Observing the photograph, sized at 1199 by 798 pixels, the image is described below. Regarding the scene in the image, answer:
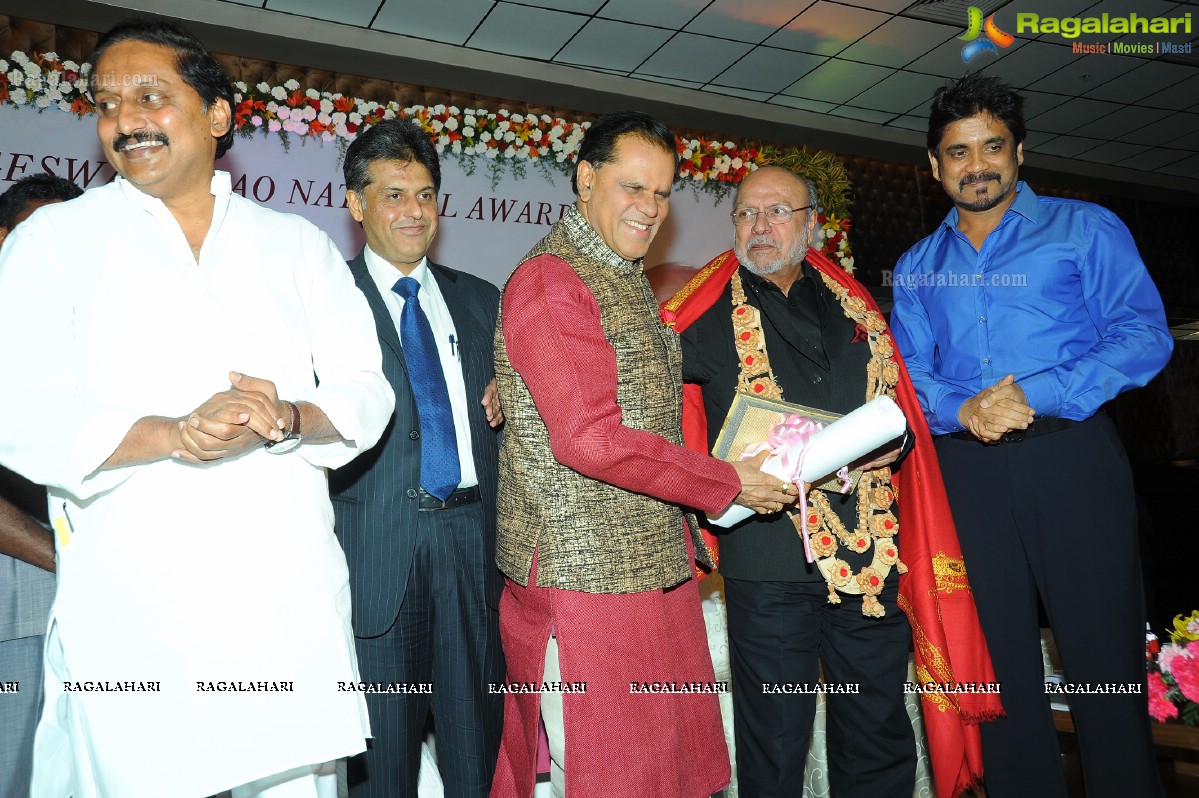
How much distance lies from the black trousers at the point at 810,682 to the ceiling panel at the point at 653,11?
12.7 feet

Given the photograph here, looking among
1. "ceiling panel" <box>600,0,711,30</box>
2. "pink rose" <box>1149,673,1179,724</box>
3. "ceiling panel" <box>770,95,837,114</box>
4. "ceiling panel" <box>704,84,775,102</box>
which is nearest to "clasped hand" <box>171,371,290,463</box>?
"pink rose" <box>1149,673,1179,724</box>

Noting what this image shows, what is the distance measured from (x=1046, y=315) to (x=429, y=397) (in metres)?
1.74

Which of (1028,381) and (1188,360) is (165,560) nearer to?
(1028,381)

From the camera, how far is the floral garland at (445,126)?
378 centimetres

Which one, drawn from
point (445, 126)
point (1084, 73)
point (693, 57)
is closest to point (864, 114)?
point (1084, 73)

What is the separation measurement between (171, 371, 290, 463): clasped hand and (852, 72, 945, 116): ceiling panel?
19.5 feet

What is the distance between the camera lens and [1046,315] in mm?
2461

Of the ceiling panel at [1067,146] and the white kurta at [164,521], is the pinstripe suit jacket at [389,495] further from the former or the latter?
the ceiling panel at [1067,146]

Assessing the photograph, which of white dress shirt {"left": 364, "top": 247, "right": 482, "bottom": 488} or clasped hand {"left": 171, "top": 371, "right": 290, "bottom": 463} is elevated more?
white dress shirt {"left": 364, "top": 247, "right": 482, "bottom": 488}

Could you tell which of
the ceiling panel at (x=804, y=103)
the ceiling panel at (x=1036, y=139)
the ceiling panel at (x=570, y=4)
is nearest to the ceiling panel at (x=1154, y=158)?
the ceiling panel at (x=1036, y=139)

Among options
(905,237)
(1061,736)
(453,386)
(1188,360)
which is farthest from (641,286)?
(1188,360)

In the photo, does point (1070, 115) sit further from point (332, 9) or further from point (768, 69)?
point (332, 9)

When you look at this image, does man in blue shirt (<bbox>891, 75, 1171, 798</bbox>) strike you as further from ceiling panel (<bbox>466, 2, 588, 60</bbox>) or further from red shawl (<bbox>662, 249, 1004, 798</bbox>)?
ceiling panel (<bbox>466, 2, 588, 60</bbox>)

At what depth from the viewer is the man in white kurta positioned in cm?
140
